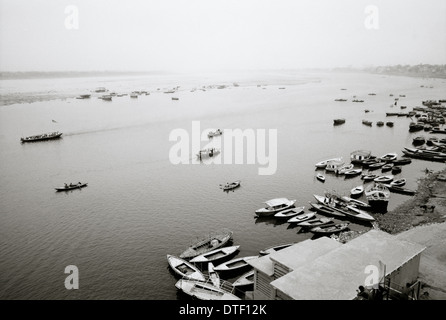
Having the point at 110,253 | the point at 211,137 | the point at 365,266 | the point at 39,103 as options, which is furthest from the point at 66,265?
the point at 39,103

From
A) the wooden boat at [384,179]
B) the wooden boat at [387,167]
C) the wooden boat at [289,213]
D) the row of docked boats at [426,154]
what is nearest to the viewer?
the wooden boat at [289,213]

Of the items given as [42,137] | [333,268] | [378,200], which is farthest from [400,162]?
[42,137]

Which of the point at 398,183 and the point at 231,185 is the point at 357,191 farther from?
the point at 231,185

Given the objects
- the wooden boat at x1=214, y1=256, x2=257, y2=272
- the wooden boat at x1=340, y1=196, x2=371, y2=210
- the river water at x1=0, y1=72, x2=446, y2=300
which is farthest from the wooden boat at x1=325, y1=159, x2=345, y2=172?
the wooden boat at x1=214, y1=256, x2=257, y2=272

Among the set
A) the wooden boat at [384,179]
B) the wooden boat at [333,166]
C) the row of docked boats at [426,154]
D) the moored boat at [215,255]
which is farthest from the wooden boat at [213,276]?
the row of docked boats at [426,154]

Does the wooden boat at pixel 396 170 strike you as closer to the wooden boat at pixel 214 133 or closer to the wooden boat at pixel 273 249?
the wooden boat at pixel 273 249
